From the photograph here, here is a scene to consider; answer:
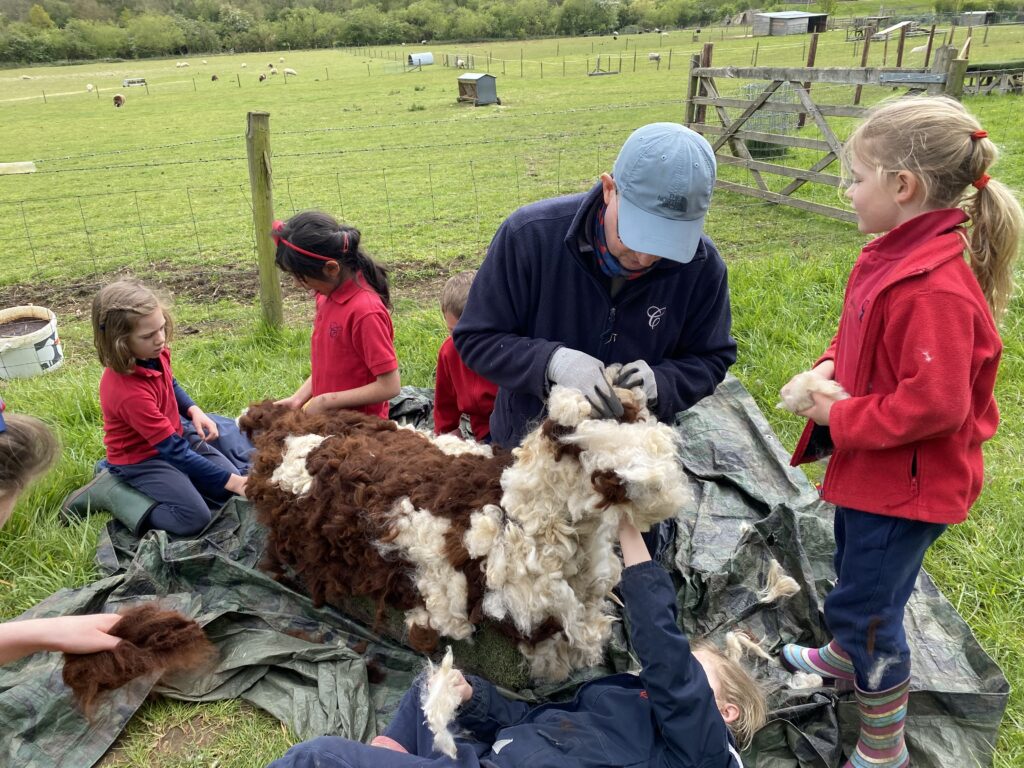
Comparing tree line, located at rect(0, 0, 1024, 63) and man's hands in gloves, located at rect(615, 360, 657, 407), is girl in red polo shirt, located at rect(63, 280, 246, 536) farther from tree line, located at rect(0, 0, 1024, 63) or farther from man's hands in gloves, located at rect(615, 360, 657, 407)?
tree line, located at rect(0, 0, 1024, 63)

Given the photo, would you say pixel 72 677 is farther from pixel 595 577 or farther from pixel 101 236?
pixel 101 236

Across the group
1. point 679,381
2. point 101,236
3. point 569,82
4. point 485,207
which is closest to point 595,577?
point 679,381

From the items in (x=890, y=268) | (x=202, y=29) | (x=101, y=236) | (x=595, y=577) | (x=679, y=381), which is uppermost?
(x=202, y=29)

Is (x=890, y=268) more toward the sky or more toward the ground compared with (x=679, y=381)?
more toward the sky

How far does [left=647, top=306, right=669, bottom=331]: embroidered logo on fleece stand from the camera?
2.72m

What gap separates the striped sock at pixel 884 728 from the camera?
2510 millimetres

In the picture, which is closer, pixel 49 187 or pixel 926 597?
pixel 926 597

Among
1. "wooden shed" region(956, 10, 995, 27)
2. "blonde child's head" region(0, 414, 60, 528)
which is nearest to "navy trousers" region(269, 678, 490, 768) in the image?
"blonde child's head" region(0, 414, 60, 528)

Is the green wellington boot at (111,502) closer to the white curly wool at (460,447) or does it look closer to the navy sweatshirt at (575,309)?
the white curly wool at (460,447)

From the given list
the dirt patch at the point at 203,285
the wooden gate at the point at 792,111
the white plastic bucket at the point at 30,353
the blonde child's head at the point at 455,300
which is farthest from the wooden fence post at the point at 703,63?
the white plastic bucket at the point at 30,353

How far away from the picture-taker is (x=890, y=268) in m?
2.29

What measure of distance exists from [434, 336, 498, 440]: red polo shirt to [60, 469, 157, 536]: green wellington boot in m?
1.72

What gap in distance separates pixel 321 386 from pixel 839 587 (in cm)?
300

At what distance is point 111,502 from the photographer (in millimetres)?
3936
